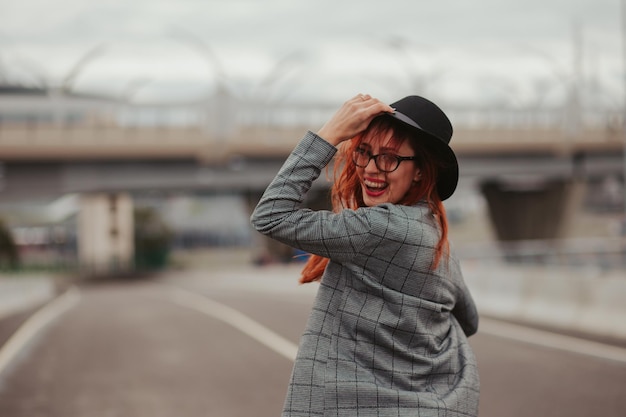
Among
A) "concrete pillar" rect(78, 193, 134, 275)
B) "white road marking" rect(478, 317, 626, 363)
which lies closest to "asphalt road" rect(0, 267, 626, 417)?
"white road marking" rect(478, 317, 626, 363)

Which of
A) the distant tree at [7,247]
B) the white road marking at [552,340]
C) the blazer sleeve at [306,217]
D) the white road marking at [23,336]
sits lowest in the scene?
the distant tree at [7,247]

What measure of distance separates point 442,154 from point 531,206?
213 ft

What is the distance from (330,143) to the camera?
9.53ft

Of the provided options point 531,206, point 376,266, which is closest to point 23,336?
point 376,266

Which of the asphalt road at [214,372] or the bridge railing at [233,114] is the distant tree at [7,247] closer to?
the bridge railing at [233,114]

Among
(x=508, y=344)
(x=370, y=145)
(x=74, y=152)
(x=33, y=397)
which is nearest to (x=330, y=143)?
(x=370, y=145)

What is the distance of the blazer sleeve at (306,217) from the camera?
112 inches

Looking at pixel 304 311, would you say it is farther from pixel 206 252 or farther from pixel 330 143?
pixel 206 252

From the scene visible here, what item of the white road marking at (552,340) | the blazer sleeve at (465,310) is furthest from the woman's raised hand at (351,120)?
the white road marking at (552,340)

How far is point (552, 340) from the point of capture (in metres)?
11.6

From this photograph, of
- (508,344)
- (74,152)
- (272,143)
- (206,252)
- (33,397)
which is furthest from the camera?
(206,252)

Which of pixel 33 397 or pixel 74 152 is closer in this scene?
pixel 33 397

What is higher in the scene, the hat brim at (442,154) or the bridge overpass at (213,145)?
the bridge overpass at (213,145)

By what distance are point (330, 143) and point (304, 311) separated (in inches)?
591
